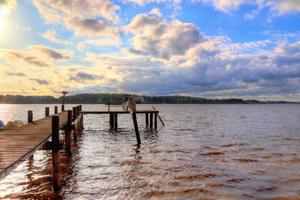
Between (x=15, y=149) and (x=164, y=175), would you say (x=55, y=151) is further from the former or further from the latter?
(x=164, y=175)

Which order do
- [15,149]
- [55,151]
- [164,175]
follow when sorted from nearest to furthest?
[15,149] < [55,151] < [164,175]

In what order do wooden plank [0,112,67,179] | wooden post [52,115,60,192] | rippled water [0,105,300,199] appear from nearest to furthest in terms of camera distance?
wooden plank [0,112,67,179] < wooden post [52,115,60,192] < rippled water [0,105,300,199]

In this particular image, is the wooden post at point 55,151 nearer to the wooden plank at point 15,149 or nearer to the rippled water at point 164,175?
the rippled water at point 164,175

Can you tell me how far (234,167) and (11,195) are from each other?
11778 mm

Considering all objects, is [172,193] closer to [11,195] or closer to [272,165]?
[11,195]

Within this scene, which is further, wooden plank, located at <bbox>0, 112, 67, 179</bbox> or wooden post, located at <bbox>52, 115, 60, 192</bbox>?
wooden post, located at <bbox>52, 115, 60, 192</bbox>

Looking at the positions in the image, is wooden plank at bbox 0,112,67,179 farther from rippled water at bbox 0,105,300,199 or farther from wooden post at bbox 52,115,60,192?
rippled water at bbox 0,105,300,199

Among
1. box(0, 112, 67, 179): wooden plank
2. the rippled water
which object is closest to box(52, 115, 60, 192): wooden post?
the rippled water

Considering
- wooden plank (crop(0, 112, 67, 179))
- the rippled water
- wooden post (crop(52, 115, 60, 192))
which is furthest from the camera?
the rippled water

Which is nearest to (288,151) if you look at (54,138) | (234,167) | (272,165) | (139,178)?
(272,165)

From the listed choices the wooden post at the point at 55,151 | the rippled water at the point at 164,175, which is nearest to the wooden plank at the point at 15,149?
the wooden post at the point at 55,151

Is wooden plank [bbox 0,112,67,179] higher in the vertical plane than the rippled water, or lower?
higher

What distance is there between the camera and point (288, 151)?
82.7 feet

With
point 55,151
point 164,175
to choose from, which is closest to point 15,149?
point 55,151
